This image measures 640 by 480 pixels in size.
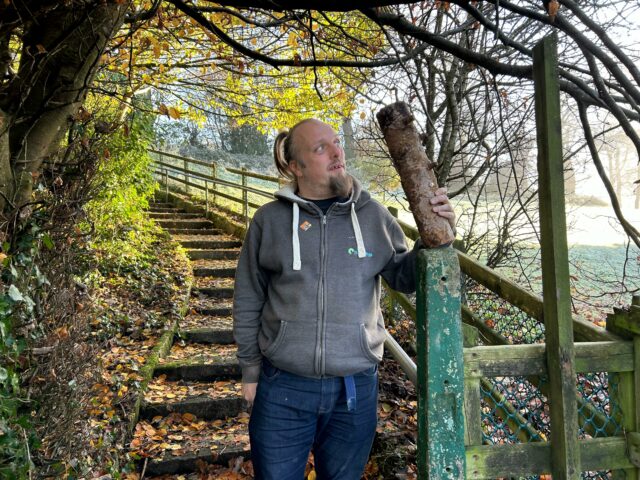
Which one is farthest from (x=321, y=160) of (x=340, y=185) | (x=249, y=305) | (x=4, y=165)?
(x=4, y=165)

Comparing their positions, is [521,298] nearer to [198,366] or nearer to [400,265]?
[400,265]

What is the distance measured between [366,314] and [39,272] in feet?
5.69

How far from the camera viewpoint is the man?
5.62 ft

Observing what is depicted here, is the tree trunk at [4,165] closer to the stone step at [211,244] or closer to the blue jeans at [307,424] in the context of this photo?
the blue jeans at [307,424]

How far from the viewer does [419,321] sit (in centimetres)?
147

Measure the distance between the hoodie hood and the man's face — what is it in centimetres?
4

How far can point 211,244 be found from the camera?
321 inches

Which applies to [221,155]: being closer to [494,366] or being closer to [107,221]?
[107,221]

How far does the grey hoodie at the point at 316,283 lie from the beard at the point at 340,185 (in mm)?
36

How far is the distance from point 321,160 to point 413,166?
47cm

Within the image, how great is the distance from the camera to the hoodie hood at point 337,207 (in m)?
1.76

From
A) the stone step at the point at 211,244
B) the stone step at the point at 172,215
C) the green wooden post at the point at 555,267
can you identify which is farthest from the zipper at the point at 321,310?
the stone step at the point at 172,215

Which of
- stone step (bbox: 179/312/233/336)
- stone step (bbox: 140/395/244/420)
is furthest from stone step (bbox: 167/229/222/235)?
stone step (bbox: 140/395/244/420)

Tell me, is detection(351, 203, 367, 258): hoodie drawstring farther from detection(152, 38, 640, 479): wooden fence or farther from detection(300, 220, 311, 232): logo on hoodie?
detection(152, 38, 640, 479): wooden fence
